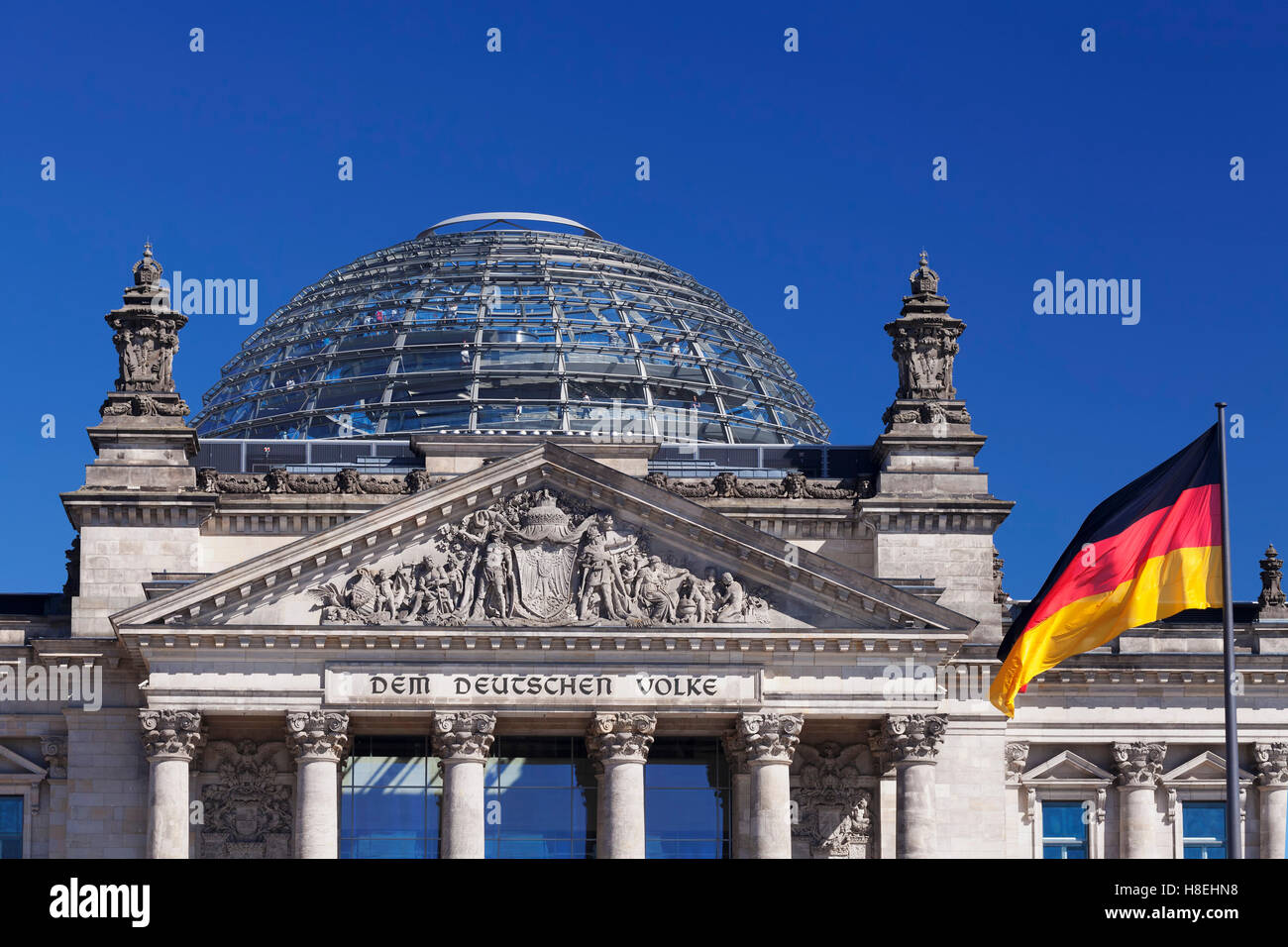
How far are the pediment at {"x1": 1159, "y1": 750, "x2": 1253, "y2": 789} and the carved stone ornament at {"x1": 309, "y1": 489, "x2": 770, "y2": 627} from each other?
13.9 m

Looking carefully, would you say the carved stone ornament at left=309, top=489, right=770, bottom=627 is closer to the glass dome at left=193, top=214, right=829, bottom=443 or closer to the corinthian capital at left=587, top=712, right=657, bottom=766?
the corinthian capital at left=587, top=712, right=657, bottom=766

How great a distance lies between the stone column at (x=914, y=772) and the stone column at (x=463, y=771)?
33.1 feet

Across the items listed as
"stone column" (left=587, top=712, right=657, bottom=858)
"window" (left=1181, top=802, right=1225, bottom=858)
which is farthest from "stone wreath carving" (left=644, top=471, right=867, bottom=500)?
"window" (left=1181, top=802, right=1225, bottom=858)

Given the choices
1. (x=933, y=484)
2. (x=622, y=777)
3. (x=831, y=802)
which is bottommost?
(x=831, y=802)

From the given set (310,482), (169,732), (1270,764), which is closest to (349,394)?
(310,482)

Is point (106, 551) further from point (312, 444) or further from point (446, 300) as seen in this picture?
point (446, 300)

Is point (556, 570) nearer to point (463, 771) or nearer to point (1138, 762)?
point (463, 771)

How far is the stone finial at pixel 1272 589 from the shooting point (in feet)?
237

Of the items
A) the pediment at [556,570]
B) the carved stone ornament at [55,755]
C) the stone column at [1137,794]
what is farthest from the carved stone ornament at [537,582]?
the stone column at [1137,794]

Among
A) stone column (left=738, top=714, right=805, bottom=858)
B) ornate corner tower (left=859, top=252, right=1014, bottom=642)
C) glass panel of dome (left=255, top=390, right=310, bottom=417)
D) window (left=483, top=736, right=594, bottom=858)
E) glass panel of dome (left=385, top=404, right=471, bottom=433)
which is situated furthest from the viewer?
glass panel of dome (left=255, top=390, right=310, bottom=417)

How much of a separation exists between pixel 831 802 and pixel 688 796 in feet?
12.2

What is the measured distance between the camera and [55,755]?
66.9m

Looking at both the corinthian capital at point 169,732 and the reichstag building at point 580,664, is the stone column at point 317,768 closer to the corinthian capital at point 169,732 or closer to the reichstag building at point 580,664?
the reichstag building at point 580,664

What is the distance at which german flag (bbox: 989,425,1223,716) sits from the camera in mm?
47281
